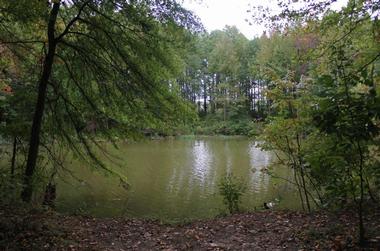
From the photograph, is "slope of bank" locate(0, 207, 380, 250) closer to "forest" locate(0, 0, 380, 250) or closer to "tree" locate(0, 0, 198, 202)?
"forest" locate(0, 0, 380, 250)

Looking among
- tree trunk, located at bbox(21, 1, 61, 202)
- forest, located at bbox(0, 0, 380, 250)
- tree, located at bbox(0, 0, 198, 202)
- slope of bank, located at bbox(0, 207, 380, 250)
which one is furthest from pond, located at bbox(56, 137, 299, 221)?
tree trunk, located at bbox(21, 1, 61, 202)

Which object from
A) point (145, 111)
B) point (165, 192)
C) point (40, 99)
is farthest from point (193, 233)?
point (165, 192)

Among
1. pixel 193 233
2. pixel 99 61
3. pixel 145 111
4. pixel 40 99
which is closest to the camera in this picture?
pixel 193 233

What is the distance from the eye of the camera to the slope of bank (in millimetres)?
4281

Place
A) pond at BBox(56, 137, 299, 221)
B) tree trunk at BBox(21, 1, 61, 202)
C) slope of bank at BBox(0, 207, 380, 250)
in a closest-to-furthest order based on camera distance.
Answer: slope of bank at BBox(0, 207, 380, 250)
tree trunk at BBox(21, 1, 61, 202)
pond at BBox(56, 137, 299, 221)

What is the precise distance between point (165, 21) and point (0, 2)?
2.69m

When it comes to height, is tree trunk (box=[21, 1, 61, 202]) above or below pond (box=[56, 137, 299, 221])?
above

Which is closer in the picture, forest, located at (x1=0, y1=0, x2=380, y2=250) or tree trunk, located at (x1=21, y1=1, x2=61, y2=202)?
forest, located at (x1=0, y1=0, x2=380, y2=250)

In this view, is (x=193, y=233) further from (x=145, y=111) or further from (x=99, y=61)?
(x=99, y=61)

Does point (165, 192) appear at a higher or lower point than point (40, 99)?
lower

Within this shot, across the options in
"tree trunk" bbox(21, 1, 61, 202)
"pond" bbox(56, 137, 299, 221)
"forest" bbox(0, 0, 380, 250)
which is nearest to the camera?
"forest" bbox(0, 0, 380, 250)

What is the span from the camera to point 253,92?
50375 millimetres

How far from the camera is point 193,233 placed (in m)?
6.17

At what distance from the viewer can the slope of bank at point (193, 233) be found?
4.28 m
